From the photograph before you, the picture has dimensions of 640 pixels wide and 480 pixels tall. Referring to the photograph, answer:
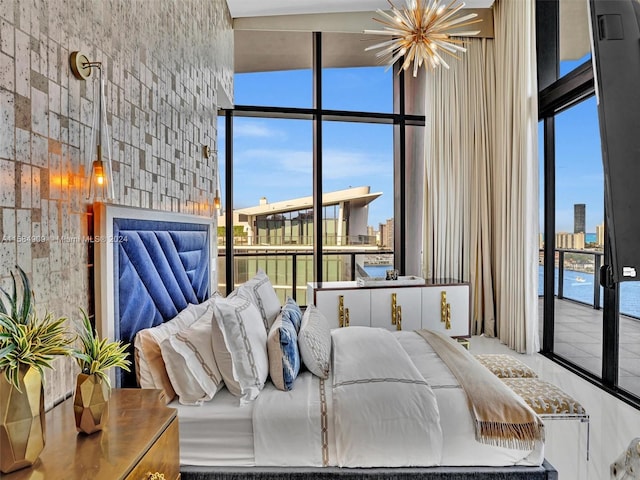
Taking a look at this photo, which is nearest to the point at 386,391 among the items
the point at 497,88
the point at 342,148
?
the point at 342,148

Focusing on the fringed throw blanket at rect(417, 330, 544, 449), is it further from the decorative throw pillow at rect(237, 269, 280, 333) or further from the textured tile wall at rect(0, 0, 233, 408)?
the textured tile wall at rect(0, 0, 233, 408)

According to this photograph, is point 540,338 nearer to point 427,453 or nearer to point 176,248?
point 427,453

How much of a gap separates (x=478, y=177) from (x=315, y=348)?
3.47 meters

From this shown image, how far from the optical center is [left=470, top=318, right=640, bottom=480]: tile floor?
6.96ft

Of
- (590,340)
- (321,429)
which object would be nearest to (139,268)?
(321,429)

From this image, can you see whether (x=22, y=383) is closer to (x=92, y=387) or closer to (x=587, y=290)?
(x=92, y=387)

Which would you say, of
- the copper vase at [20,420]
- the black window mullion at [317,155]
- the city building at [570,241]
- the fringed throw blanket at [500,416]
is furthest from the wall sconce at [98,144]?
the city building at [570,241]

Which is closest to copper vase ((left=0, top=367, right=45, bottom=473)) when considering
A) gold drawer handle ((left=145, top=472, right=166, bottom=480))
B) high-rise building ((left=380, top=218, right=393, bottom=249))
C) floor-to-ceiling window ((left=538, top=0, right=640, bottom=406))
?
gold drawer handle ((left=145, top=472, right=166, bottom=480))

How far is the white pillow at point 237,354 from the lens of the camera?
178 cm

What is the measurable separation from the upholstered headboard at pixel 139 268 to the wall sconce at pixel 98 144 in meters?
0.06

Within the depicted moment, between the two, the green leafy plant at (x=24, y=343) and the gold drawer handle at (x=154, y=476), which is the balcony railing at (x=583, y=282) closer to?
the gold drawer handle at (x=154, y=476)

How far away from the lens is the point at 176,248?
232 centimetres

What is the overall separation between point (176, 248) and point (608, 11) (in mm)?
2169

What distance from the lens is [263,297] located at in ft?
8.55
